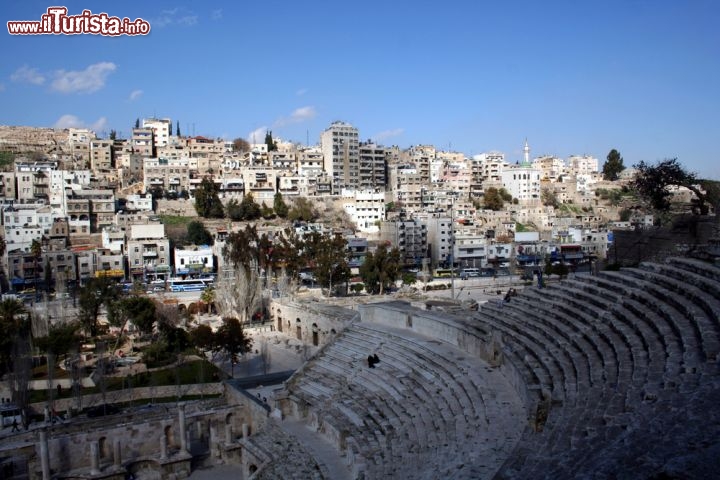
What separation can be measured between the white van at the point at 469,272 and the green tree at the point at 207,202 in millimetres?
23834

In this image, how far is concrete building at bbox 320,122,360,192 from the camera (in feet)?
255

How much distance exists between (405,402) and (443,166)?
74.8m

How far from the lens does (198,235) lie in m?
56.1

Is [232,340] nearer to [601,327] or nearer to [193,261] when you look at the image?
[601,327]

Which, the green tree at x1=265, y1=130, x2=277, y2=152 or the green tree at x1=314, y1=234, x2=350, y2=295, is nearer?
the green tree at x1=314, y1=234, x2=350, y2=295

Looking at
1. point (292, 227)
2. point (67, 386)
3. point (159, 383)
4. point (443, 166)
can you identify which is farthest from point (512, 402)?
point (443, 166)

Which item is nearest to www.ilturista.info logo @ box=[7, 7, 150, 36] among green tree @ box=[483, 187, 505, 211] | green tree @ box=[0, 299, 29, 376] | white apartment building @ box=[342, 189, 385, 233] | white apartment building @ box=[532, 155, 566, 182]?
green tree @ box=[0, 299, 29, 376]

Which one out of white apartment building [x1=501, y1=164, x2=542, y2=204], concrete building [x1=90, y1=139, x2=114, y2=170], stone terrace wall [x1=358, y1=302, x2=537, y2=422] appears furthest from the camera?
white apartment building [x1=501, y1=164, x2=542, y2=204]

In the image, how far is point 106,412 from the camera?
853 inches

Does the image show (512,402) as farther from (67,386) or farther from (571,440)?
(67,386)

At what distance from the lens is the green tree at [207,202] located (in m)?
64.2

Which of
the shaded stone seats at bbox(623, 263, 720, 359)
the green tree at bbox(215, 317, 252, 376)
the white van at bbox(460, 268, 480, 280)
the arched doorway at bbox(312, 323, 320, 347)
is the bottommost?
the arched doorway at bbox(312, 323, 320, 347)

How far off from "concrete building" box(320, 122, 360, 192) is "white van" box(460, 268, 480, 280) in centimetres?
2433

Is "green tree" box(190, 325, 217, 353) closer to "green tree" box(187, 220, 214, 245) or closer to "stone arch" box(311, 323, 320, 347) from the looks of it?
"stone arch" box(311, 323, 320, 347)
